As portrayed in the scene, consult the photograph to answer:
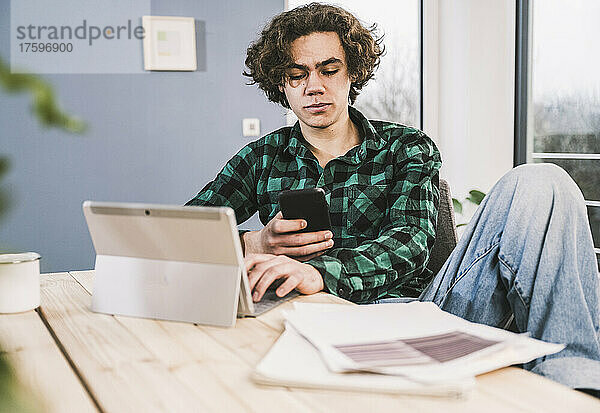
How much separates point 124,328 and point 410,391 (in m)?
0.43

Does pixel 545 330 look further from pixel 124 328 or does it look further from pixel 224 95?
pixel 224 95

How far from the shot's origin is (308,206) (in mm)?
1193

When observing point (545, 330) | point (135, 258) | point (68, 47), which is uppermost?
point (68, 47)

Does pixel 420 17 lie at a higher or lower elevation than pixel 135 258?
higher

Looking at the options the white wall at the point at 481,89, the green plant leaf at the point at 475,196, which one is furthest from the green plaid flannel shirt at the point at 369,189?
the white wall at the point at 481,89

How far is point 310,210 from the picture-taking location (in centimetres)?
120

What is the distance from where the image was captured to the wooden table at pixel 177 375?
1.94 ft

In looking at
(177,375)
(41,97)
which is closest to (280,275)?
(177,375)

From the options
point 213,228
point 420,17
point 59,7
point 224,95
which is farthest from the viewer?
point 420,17

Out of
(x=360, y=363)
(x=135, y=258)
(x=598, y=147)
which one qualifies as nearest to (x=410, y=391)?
(x=360, y=363)

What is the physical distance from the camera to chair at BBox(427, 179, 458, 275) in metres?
1.67

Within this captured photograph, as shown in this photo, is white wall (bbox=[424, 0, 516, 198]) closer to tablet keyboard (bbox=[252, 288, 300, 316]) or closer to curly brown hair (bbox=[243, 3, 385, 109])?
curly brown hair (bbox=[243, 3, 385, 109])

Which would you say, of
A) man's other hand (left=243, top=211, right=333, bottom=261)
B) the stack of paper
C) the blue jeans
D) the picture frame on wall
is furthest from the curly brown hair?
the picture frame on wall

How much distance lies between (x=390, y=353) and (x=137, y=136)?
104 inches
